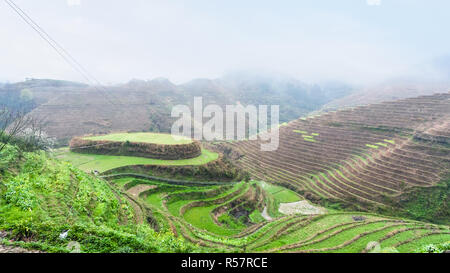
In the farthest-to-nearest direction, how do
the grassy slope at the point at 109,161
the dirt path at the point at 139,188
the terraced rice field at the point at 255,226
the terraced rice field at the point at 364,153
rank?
the terraced rice field at the point at 364,153
the grassy slope at the point at 109,161
the dirt path at the point at 139,188
the terraced rice field at the point at 255,226

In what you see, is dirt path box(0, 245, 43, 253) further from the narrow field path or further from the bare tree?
the bare tree

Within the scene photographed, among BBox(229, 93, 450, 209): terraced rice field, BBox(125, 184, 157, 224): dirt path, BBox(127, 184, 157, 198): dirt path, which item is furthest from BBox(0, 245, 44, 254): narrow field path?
BBox(229, 93, 450, 209): terraced rice field

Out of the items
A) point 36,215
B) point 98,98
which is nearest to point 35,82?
point 98,98

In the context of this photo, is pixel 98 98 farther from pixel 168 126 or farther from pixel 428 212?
pixel 428 212

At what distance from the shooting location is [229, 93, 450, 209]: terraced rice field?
25.9m

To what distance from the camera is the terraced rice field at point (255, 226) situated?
12.4 metres

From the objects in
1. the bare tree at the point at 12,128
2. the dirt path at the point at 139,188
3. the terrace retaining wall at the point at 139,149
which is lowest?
the dirt path at the point at 139,188

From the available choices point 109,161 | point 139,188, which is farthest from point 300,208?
point 109,161

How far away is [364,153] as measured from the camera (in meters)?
33.8

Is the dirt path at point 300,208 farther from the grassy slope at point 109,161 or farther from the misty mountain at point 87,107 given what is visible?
the misty mountain at point 87,107

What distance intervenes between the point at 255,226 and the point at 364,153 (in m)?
26.0

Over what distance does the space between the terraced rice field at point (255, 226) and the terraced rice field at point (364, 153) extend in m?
7.48

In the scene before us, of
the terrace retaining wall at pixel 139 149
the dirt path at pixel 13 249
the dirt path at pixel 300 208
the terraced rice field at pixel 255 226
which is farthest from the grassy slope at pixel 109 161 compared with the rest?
the dirt path at pixel 13 249

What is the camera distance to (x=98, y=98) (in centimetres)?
8062
